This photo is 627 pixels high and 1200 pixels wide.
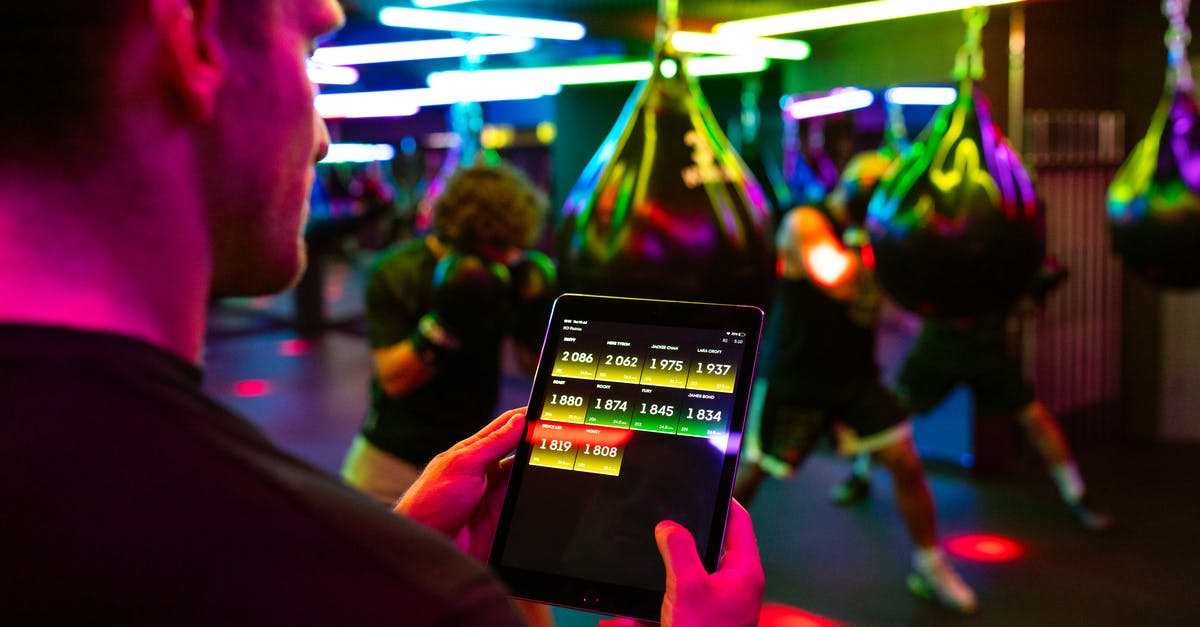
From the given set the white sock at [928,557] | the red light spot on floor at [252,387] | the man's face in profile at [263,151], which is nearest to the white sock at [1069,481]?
the white sock at [928,557]

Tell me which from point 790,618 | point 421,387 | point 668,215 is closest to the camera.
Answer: point 668,215

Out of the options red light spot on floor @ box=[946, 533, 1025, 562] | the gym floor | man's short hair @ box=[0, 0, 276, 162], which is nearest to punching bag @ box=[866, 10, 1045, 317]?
the gym floor

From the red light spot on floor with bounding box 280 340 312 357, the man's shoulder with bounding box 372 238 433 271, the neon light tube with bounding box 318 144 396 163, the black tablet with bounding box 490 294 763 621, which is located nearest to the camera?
the black tablet with bounding box 490 294 763 621

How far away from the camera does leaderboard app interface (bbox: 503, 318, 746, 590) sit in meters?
0.84

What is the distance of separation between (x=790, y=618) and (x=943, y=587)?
0.51m

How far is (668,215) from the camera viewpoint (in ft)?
4.18

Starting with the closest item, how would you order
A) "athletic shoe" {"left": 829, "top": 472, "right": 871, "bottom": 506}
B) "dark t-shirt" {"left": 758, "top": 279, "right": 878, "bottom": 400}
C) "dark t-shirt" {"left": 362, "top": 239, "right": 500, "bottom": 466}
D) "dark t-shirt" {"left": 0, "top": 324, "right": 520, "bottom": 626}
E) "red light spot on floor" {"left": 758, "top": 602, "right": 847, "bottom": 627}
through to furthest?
"dark t-shirt" {"left": 0, "top": 324, "right": 520, "bottom": 626}
"dark t-shirt" {"left": 362, "top": 239, "right": 500, "bottom": 466}
"red light spot on floor" {"left": 758, "top": 602, "right": 847, "bottom": 627}
"dark t-shirt" {"left": 758, "top": 279, "right": 878, "bottom": 400}
"athletic shoe" {"left": 829, "top": 472, "right": 871, "bottom": 506}

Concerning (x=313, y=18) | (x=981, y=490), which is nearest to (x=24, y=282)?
(x=313, y=18)

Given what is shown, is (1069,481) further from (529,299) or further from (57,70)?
(57,70)

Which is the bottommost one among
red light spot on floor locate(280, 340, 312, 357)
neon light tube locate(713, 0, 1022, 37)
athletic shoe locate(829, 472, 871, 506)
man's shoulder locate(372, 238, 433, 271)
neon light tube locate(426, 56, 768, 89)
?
red light spot on floor locate(280, 340, 312, 357)

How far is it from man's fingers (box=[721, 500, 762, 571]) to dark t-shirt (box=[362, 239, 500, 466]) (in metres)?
1.60

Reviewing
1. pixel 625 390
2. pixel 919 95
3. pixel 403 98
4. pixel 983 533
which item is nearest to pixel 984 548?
pixel 983 533

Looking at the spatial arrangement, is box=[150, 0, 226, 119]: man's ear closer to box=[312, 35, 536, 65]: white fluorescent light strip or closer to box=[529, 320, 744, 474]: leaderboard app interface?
box=[529, 320, 744, 474]: leaderboard app interface

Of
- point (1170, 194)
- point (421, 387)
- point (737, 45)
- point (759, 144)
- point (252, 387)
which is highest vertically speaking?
point (737, 45)
